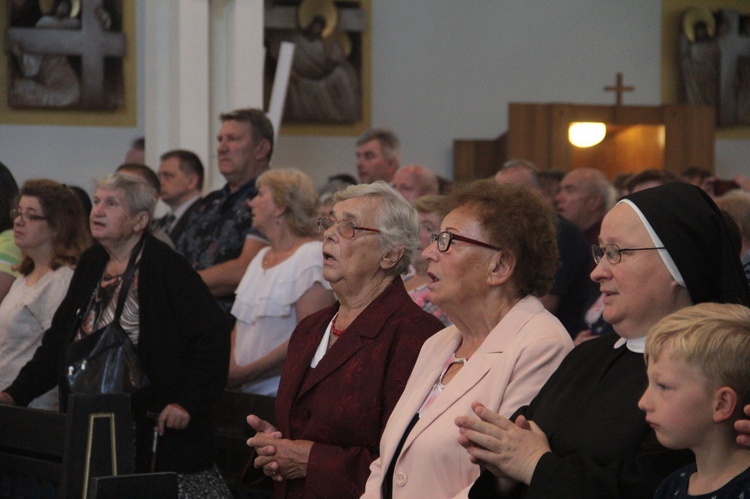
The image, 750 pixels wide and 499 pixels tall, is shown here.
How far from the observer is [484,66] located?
44.9 feet

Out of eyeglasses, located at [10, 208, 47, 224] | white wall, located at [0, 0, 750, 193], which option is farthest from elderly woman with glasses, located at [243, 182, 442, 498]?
white wall, located at [0, 0, 750, 193]

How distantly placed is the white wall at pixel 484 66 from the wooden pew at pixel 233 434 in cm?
857

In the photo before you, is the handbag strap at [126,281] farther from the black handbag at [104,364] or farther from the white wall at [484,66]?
Answer: the white wall at [484,66]

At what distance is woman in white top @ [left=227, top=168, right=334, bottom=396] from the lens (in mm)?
4836

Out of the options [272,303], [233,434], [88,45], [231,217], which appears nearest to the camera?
[233,434]

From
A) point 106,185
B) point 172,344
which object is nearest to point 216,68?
point 106,185

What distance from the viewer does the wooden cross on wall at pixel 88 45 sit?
11797 mm

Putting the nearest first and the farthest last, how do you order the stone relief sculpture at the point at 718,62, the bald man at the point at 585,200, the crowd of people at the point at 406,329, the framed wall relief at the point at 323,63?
the crowd of people at the point at 406,329, the bald man at the point at 585,200, the framed wall relief at the point at 323,63, the stone relief sculpture at the point at 718,62

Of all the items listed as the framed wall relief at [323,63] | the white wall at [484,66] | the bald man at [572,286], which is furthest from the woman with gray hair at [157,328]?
the white wall at [484,66]

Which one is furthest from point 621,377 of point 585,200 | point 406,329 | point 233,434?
point 585,200

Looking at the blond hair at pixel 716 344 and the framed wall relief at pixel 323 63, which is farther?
the framed wall relief at pixel 323 63

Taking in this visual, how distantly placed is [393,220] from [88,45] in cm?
901

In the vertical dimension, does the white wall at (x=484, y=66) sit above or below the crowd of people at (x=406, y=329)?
above

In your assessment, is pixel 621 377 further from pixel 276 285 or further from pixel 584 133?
pixel 584 133
